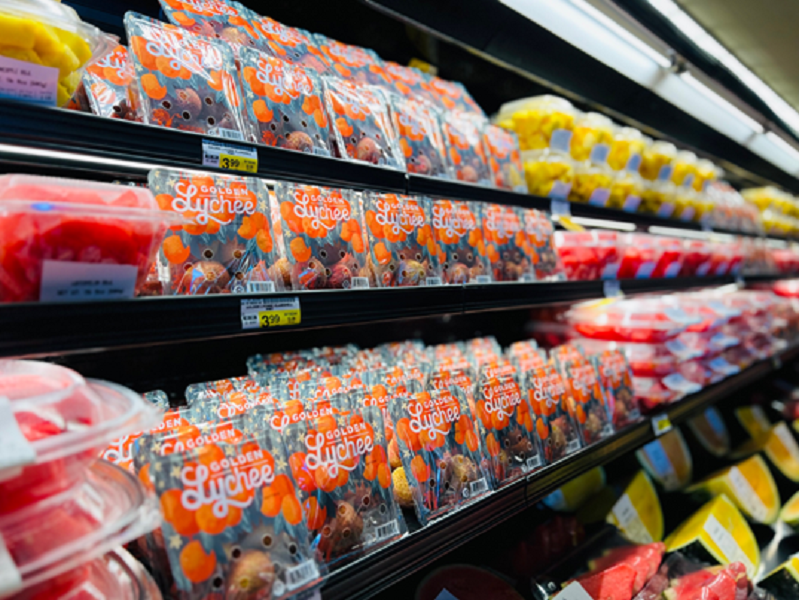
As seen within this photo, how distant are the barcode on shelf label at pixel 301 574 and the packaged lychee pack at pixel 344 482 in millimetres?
49

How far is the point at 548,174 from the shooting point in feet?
6.73

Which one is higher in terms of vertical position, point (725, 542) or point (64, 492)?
point (64, 492)

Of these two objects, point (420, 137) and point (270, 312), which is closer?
point (270, 312)

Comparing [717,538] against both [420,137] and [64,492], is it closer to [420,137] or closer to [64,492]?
[420,137]

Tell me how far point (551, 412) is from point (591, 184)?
115 cm

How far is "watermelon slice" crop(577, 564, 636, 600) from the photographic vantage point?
1450 mm

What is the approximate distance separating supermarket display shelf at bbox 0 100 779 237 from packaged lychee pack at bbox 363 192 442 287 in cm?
5

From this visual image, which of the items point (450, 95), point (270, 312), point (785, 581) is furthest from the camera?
point (450, 95)

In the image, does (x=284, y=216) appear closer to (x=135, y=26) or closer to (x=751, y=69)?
(x=135, y=26)

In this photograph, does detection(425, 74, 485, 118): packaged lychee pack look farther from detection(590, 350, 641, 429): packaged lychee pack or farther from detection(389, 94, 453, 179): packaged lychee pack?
detection(590, 350, 641, 429): packaged lychee pack

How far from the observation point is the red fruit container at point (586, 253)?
212 cm

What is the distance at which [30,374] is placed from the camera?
74 centimetres

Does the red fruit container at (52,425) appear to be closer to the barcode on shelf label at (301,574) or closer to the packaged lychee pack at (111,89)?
the barcode on shelf label at (301,574)

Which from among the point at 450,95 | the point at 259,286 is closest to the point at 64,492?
the point at 259,286
